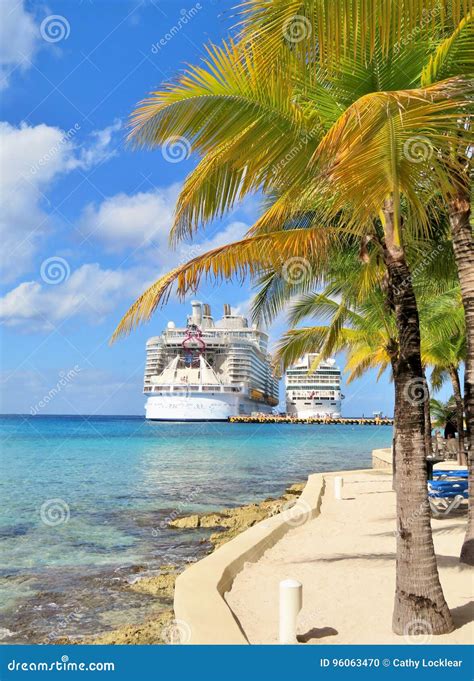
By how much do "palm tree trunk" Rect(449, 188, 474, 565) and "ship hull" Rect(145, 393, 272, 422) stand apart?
247 ft

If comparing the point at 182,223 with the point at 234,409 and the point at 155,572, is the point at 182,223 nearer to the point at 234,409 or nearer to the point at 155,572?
the point at 155,572

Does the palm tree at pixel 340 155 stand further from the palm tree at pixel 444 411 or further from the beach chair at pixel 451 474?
the palm tree at pixel 444 411

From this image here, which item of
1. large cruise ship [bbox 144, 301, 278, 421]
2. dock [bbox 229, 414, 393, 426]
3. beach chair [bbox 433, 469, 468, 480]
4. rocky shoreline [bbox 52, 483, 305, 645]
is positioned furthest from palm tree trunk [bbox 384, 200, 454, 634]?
dock [bbox 229, 414, 393, 426]

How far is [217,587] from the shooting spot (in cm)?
537

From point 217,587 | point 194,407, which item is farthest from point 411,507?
point 194,407

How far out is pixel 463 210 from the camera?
5.67 metres

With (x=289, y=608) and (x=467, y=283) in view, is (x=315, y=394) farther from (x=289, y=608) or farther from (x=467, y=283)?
(x=289, y=608)

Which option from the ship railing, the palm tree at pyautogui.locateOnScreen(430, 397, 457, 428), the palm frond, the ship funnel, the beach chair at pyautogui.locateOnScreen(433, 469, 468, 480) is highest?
the ship funnel

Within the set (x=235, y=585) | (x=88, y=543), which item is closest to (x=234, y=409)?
(x=88, y=543)

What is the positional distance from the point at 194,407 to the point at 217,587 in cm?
7607

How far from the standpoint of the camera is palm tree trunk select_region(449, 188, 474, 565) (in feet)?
18.3

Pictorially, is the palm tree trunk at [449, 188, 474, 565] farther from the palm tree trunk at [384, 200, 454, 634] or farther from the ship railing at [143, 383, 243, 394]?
the ship railing at [143, 383, 243, 394]

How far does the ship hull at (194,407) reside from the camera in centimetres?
8075

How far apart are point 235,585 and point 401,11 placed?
5.16 meters
